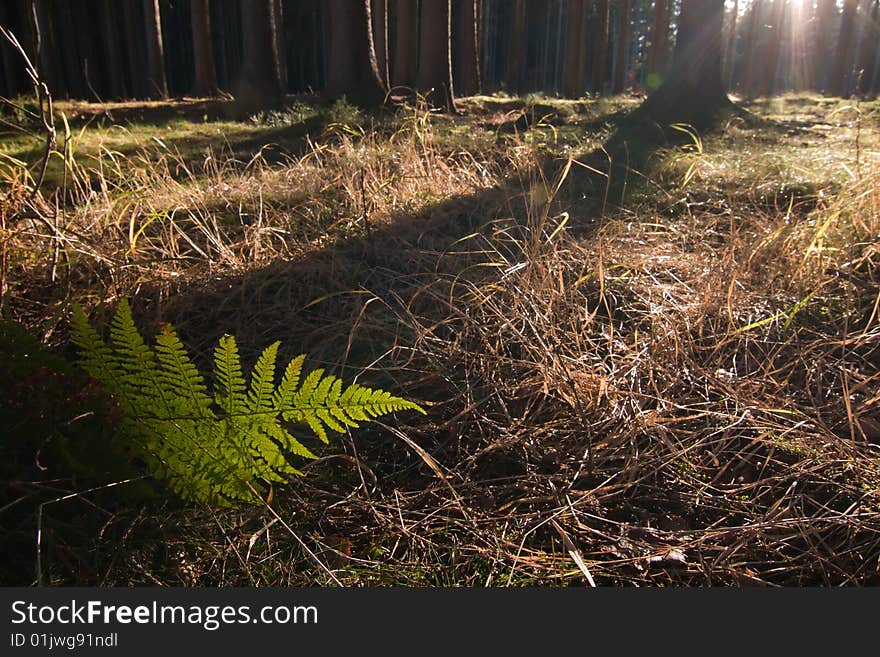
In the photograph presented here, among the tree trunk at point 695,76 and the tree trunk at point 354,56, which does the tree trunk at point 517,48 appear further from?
the tree trunk at point 695,76

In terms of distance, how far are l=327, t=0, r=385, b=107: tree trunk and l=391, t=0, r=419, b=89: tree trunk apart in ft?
3.50

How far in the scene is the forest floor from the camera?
4.72 ft

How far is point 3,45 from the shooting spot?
11.2 m

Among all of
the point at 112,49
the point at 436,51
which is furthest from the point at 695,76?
the point at 112,49

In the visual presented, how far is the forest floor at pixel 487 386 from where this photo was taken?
1.44m

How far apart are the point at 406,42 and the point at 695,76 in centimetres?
554

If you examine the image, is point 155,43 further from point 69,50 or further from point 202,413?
point 202,413

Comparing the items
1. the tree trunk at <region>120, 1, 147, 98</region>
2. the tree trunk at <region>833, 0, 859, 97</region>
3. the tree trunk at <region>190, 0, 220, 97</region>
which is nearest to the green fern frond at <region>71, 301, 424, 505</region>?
the tree trunk at <region>190, 0, 220, 97</region>

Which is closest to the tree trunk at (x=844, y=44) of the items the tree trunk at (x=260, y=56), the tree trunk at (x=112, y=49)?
the tree trunk at (x=260, y=56)

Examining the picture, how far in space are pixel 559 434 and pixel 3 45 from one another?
44.2 ft

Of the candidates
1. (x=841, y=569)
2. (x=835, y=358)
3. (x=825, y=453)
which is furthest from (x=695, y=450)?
(x=835, y=358)

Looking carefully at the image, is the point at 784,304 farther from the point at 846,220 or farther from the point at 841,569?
the point at 841,569

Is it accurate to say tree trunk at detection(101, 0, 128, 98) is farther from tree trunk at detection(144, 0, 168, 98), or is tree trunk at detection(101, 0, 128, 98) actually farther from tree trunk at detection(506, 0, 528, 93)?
tree trunk at detection(506, 0, 528, 93)

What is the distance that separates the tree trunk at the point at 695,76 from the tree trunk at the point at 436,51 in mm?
4059
